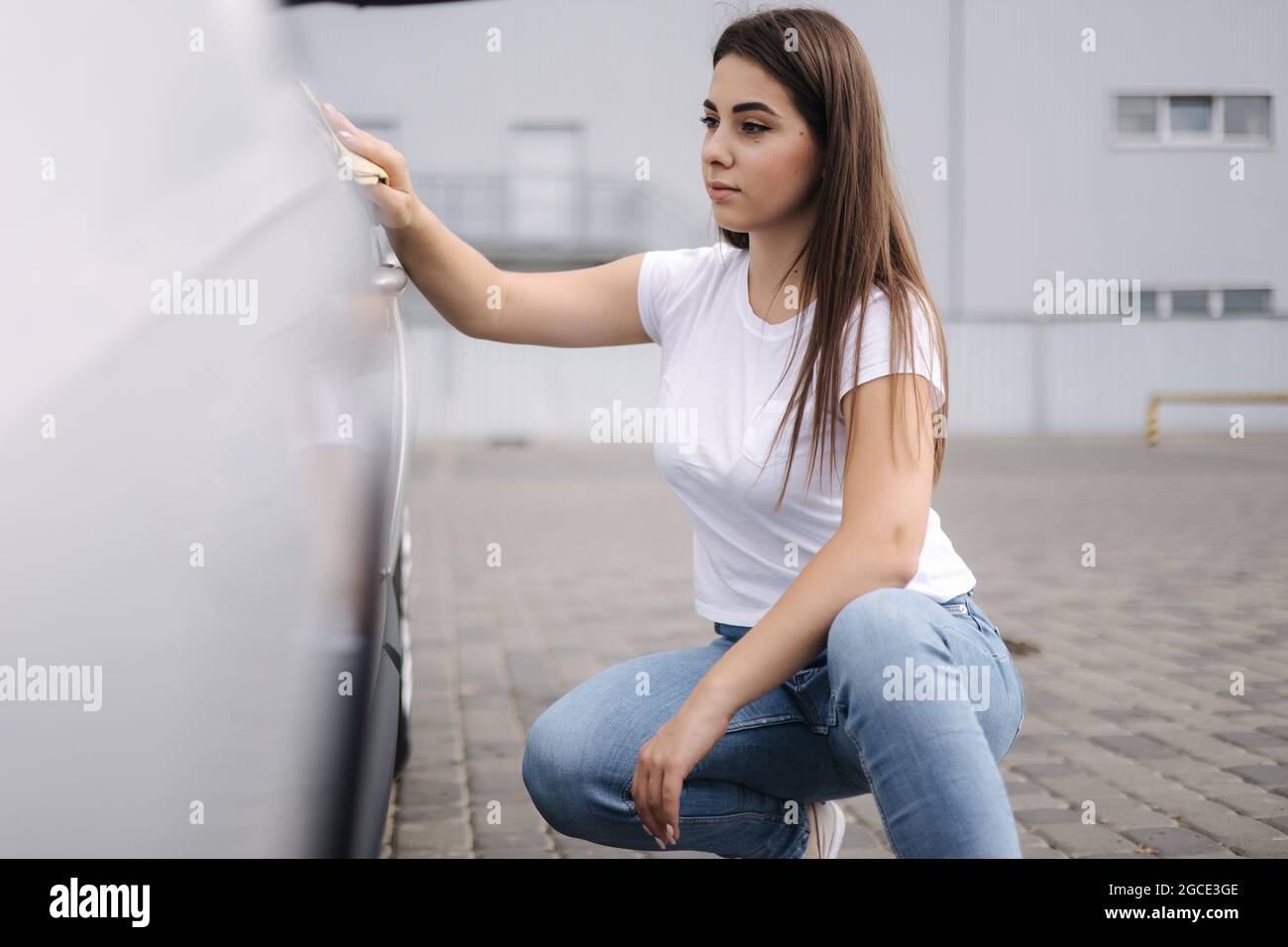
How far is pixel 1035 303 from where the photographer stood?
22375 millimetres

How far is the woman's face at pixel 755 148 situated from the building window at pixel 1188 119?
2235 cm

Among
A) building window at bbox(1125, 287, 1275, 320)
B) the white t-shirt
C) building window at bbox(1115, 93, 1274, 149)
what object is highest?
building window at bbox(1115, 93, 1274, 149)

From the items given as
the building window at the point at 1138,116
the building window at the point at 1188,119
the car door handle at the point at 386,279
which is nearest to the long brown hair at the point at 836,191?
the car door handle at the point at 386,279

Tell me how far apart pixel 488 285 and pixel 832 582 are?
0.89 meters

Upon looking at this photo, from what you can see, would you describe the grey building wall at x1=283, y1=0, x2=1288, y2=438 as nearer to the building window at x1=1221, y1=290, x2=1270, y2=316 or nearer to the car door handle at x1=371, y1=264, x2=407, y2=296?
the building window at x1=1221, y1=290, x2=1270, y2=316

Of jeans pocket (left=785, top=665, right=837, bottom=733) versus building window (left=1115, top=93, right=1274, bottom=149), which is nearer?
jeans pocket (left=785, top=665, right=837, bottom=733)


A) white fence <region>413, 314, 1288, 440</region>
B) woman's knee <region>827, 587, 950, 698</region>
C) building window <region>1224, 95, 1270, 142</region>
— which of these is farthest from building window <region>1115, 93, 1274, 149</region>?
woman's knee <region>827, 587, 950, 698</region>

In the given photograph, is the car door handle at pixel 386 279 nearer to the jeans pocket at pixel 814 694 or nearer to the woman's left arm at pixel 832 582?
the woman's left arm at pixel 832 582

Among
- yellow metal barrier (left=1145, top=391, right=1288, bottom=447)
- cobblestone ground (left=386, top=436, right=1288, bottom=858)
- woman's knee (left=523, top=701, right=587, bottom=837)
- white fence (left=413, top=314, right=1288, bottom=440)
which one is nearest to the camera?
woman's knee (left=523, top=701, right=587, bottom=837)

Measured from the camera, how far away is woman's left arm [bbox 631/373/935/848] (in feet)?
6.25

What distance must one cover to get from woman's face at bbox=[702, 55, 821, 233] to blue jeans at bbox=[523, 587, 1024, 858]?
65cm

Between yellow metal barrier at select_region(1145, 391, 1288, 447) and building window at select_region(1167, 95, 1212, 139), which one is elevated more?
building window at select_region(1167, 95, 1212, 139)

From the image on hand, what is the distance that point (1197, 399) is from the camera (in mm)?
19906
